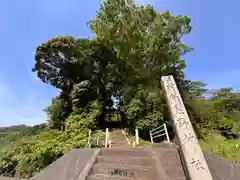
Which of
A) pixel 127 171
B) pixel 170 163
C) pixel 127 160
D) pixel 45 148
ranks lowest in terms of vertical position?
pixel 127 171

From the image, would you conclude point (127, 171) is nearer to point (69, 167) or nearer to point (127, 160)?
point (127, 160)

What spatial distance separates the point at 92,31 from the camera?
14.4 m

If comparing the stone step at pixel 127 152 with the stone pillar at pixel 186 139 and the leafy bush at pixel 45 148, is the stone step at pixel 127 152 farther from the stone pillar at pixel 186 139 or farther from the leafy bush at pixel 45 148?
the leafy bush at pixel 45 148

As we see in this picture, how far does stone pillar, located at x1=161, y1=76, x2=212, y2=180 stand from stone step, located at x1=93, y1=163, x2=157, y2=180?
789 mm

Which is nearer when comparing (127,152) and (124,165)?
(124,165)

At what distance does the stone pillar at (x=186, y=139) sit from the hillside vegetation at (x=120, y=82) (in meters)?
6.49

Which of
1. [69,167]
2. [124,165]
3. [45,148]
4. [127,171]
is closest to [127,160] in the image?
[124,165]

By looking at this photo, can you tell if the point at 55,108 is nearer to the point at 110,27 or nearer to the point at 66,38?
the point at 66,38

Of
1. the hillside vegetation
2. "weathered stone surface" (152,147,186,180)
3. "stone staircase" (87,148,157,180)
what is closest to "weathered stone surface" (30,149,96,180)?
"stone staircase" (87,148,157,180)

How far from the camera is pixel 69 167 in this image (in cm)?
410

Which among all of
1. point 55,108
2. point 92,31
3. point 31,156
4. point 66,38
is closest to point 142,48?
point 92,31

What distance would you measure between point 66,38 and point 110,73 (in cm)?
376

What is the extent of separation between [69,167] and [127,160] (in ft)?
4.00

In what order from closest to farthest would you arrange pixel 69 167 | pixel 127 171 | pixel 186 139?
pixel 186 139 < pixel 127 171 < pixel 69 167
